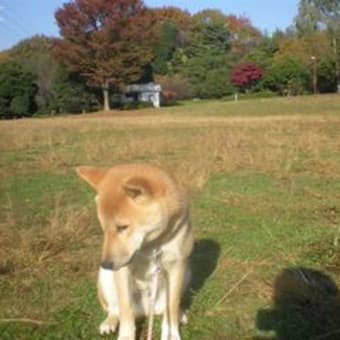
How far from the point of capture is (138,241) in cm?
351

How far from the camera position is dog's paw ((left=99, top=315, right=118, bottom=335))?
4.11 metres

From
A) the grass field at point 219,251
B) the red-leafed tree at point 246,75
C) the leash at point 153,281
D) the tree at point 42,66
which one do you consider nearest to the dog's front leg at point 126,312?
the leash at point 153,281

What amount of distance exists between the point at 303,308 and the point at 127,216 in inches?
68.5

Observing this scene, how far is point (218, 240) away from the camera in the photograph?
630 cm

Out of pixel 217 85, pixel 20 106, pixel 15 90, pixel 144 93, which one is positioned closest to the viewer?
pixel 20 106

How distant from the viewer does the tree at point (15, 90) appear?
5200 cm

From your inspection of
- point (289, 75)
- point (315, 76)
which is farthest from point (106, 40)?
point (315, 76)

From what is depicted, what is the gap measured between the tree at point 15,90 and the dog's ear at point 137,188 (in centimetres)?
5015

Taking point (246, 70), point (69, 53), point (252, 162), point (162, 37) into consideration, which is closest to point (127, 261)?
point (252, 162)

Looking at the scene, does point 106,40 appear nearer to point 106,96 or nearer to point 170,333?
point 106,96

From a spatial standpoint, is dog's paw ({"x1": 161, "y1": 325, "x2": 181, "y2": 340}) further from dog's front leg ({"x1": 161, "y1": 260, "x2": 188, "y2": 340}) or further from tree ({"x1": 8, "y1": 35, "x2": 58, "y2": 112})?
tree ({"x1": 8, "y1": 35, "x2": 58, "y2": 112})

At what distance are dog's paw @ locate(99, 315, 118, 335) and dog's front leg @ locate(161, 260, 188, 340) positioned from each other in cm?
34

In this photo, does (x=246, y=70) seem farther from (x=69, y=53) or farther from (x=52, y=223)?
(x=52, y=223)

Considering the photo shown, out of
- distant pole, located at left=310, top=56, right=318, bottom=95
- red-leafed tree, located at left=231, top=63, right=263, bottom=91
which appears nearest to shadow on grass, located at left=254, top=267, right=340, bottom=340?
distant pole, located at left=310, top=56, right=318, bottom=95
